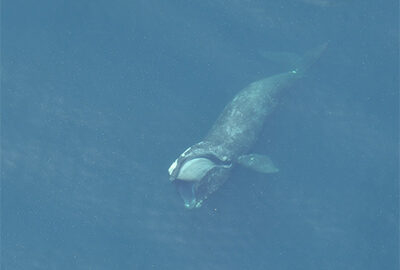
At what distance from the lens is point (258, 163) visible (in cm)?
1359

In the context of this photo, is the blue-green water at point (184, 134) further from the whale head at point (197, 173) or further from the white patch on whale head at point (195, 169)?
the white patch on whale head at point (195, 169)

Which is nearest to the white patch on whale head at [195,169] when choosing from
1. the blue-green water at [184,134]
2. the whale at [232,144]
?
the whale at [232,144]

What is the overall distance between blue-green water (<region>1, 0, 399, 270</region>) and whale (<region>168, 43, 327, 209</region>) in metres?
0.52

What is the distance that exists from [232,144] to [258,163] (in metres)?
1.02

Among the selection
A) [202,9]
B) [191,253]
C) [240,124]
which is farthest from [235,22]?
[191,253]

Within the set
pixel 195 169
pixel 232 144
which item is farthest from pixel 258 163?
pixel 195 169

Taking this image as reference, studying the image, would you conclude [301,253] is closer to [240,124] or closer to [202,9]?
[240,124]

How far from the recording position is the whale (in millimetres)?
12633

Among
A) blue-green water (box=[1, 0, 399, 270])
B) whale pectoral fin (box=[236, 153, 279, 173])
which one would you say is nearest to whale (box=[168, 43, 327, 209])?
whale pectoral fin (box=[236, 153, 279, 173])

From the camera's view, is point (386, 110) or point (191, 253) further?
point (386, 110)

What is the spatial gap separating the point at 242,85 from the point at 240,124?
1.95 m

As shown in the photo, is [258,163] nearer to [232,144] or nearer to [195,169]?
[232,144]

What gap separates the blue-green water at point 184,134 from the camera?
1333cm

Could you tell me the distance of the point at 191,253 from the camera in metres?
13.2
